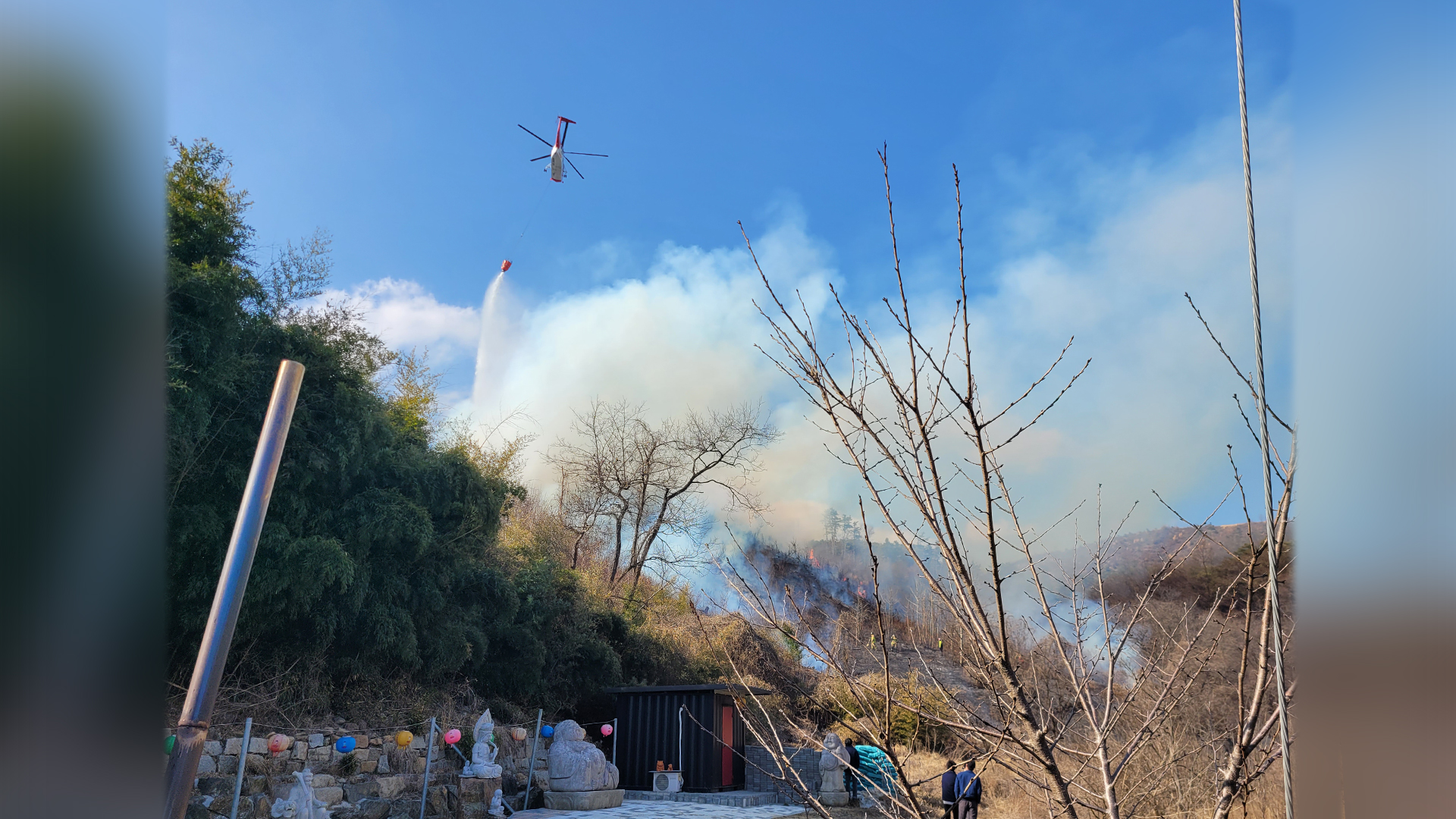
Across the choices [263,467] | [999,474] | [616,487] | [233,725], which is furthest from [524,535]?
[999,474]

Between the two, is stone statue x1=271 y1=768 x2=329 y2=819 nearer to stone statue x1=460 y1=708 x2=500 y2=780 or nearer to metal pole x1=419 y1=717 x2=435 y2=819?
metal pole x1=419 y1=717 x2=435 y2=819

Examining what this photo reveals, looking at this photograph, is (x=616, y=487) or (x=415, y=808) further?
(x=616, y=487)

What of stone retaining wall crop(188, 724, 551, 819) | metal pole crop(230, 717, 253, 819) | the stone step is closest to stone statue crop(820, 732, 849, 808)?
the stone step

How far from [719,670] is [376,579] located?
9.48 meters

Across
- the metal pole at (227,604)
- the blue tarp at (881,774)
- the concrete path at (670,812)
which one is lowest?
the concrete path at (670,812)

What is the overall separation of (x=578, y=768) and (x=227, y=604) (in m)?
9.35

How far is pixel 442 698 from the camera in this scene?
37.2 ft

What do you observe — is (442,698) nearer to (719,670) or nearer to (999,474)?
(719,670)

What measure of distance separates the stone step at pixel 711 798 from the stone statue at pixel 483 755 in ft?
9.85

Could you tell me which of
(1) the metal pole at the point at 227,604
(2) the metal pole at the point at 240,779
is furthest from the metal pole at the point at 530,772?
(1) the metal pole at the point at 227,604

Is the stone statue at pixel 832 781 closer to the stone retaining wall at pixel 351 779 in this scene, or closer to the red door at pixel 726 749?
the red door at pixel 726 749

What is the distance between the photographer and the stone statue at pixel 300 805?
7.09 metres

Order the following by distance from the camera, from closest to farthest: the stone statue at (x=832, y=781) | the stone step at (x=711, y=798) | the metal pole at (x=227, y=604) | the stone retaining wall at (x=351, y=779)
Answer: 1. the metal pole at (x=227, y=604)
2. the stone retaining wall at (x=351, y=779)
3. the stone step at (x=711, y=798)
4. the stone statue at (x=832, y=781)

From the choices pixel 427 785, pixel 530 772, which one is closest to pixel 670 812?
pixel 530 772
